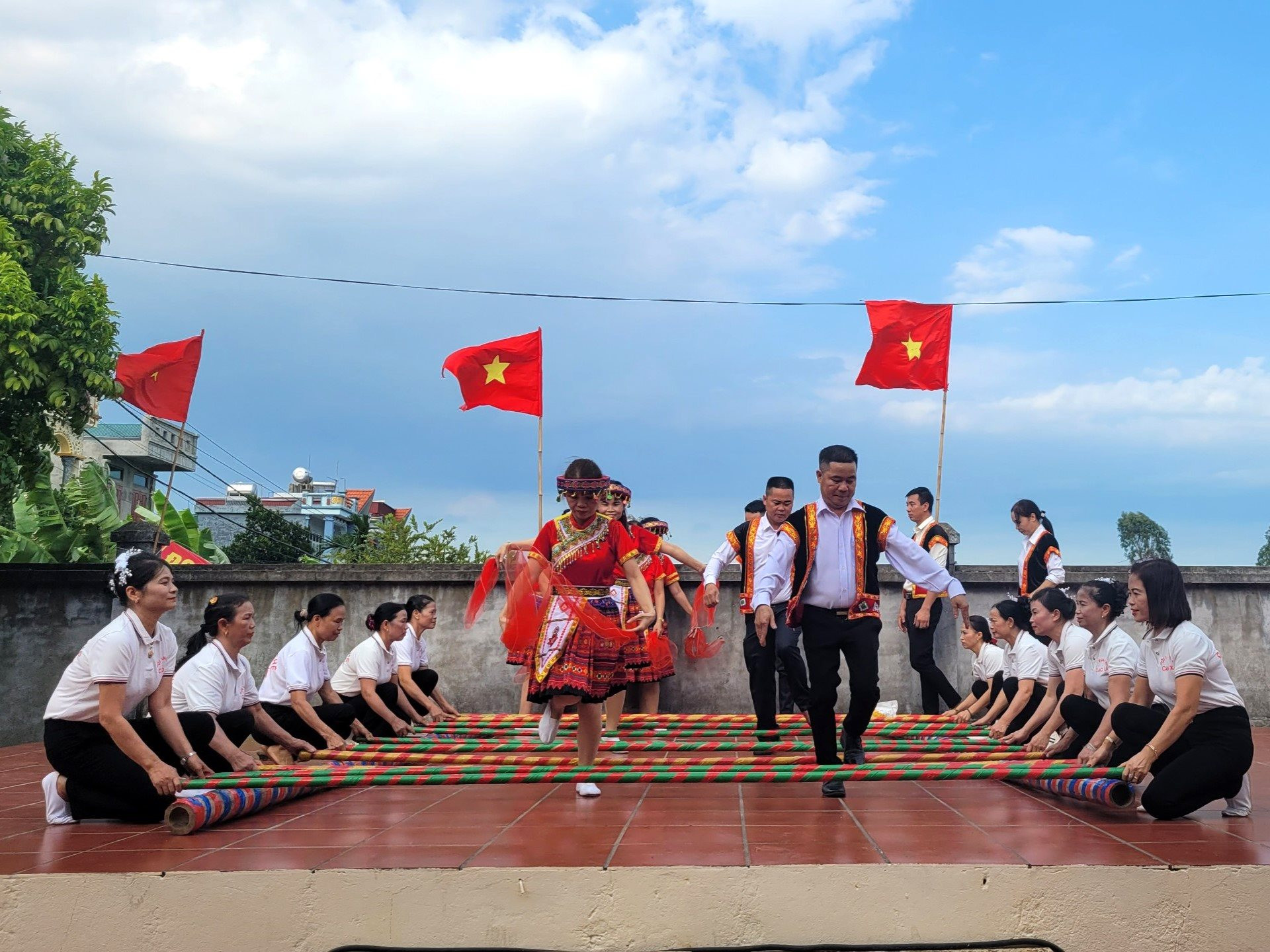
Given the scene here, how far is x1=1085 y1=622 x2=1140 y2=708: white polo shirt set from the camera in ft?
17.0

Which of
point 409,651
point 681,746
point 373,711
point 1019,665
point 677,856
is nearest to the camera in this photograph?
point 677,856

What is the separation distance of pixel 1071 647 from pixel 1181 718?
72.5 inches

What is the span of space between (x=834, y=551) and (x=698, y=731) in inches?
128

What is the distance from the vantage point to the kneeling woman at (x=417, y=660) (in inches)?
337

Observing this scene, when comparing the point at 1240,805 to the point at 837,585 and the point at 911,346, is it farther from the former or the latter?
the point at 911,346

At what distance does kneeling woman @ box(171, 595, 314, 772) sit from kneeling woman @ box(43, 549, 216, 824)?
2.19 feet

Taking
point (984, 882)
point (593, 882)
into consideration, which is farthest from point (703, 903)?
point (984, 882)

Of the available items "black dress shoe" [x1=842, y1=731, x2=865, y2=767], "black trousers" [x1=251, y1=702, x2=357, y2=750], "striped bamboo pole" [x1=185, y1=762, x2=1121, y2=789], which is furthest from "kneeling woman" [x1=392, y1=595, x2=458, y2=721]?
"black dress shoe" [x1=842, y1=731, x2=865, y2=767]

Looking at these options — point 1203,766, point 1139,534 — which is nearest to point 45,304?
point 1203,766

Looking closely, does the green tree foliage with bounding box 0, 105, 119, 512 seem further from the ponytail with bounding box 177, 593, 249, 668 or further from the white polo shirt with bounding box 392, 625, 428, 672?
the ponytail with bounding box 177, 593, 249, 668

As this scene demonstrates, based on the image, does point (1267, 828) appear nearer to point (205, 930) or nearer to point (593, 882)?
point (593, 882)

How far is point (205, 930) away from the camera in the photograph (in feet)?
11.6

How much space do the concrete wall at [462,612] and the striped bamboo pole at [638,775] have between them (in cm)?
488

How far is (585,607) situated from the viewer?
584 centimetres
